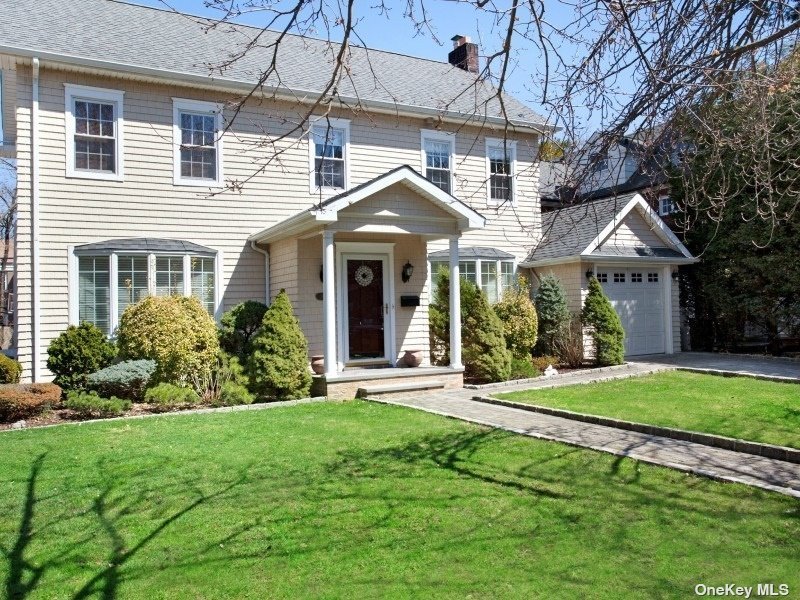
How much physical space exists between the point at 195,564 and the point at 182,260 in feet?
31.6

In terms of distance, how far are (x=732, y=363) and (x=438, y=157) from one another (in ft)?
28.0

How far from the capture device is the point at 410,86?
647 inches

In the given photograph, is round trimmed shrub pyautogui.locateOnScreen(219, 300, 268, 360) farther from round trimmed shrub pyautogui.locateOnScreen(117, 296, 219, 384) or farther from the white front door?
the white front door

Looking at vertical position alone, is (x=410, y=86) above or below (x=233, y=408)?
above

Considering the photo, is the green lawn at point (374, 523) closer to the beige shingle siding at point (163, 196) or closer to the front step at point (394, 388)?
the front step at point (394, 388)

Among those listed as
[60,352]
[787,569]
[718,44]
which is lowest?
[787,569]

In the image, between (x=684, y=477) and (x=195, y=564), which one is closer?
(x=195, y=564)

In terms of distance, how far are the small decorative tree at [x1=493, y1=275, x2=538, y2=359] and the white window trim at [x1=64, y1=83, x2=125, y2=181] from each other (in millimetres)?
8660

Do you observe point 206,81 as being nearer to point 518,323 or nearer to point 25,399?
point 25,399

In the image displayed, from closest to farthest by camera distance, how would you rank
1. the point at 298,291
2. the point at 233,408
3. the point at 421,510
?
the point at 421,510 < the point at 233,408 < the point at 298,291

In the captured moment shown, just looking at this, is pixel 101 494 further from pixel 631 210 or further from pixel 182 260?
pixel 631 210

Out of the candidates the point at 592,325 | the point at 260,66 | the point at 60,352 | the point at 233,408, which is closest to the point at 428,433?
the point at 233,408

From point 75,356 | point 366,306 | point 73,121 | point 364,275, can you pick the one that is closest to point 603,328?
point 366,306

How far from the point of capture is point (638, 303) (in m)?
17.2
